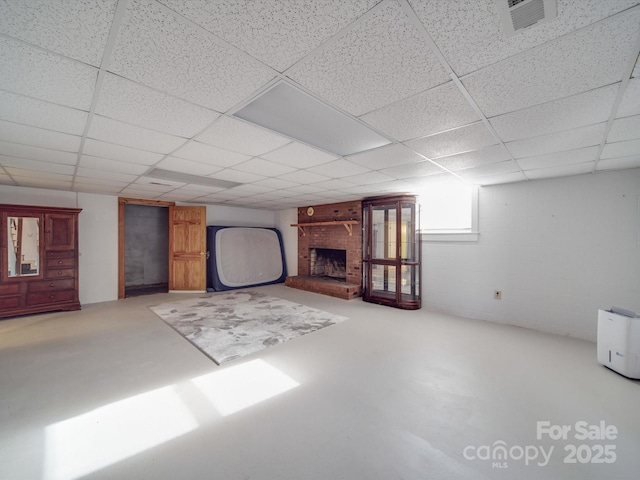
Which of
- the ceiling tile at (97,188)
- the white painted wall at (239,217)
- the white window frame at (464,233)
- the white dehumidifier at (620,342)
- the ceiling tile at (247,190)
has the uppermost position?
the ceiling tile at (97,188)

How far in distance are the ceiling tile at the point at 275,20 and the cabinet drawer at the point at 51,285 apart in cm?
562

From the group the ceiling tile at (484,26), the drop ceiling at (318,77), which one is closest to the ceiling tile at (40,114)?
the drop ceiling at (318,77)

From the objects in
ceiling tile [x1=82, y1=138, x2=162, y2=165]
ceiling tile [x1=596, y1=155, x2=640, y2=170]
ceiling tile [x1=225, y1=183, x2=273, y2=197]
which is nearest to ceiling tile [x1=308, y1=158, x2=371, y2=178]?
ceiling tile [x1=225, y1=183, x2=273, y2=197]

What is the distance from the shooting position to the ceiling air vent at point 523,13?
0.96 metres

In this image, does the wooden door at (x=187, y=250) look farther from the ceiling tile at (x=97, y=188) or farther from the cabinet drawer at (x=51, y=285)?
the cabinet drawer at (x=51, y=285)

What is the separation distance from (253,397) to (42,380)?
2.03 metres

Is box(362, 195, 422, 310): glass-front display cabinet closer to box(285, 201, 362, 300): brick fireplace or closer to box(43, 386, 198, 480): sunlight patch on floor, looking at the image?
box(285, 201, 362, 300): brick fireplace

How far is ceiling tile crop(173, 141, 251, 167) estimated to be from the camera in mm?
2523

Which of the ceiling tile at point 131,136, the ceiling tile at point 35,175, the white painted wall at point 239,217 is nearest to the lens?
the ceiling tile at point 131,136

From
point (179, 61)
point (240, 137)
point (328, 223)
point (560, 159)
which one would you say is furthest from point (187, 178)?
point (560, 159)

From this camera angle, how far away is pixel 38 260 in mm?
4320

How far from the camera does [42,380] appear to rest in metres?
2.37

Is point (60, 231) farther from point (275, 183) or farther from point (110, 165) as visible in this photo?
point (275, 183)

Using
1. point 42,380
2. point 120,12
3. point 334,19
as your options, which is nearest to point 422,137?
point 334,19
